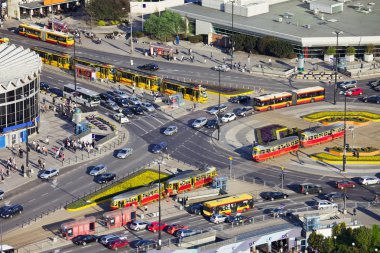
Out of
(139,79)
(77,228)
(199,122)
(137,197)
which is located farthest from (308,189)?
(139,79)

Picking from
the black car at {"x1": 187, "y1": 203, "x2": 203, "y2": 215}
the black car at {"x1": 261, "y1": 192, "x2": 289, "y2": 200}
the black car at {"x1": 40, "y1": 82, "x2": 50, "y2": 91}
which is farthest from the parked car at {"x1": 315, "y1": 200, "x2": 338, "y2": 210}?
the black car at {"x1": 40, "y1": 82, "x2": 50, "y2": 91}

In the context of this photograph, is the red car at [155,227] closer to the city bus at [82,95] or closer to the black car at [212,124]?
the black car at [212,124]

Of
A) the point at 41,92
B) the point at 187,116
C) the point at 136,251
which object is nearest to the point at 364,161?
the point at 187,116

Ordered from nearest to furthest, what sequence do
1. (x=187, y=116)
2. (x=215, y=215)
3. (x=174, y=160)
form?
(x=215, y=215) < (x=174, y=160) < (x=187, y=116)

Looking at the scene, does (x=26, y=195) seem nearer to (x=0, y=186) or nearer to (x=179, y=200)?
(x=0, y=186)

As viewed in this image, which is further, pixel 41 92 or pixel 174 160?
pixel 41 92

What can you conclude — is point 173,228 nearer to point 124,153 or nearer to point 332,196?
point 332,196

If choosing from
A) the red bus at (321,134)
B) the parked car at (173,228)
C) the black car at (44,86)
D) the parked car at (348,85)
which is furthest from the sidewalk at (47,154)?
the parked car at (348,85)
